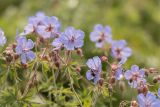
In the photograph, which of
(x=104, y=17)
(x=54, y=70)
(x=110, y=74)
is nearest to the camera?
(x=110, y=74)

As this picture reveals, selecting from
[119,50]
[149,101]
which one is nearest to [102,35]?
[119,50]

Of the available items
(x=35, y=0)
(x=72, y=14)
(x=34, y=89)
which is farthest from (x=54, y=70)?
(x=35, y=0)

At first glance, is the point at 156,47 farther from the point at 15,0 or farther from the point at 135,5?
the point at 15,0

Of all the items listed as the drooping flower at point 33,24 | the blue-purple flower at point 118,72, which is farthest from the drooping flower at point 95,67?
the drooping flower at point 33,24

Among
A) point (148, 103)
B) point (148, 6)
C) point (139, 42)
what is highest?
point (148, 6)

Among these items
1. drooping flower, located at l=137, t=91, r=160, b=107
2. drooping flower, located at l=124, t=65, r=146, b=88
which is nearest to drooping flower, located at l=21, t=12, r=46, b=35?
drooping flower, located at l=124, t=65, r=146, b=88

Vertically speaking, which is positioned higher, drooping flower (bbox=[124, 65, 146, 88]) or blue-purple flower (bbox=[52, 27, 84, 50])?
blue-purple flower (bbox=[52, 27, 84, 50])

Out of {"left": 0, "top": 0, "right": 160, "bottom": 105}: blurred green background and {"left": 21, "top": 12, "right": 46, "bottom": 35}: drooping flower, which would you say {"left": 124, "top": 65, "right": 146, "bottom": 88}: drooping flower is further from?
{"left": 0, "top": 0, "right": 160, "bottom": 105}: blurred green background
